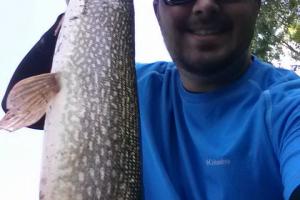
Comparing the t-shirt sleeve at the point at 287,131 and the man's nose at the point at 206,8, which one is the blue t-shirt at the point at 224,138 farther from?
the man's nose at the point at 206,8

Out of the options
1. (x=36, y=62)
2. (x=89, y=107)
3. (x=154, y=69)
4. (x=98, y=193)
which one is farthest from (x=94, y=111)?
(x=154, y=69)

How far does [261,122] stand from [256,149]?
0.38ft

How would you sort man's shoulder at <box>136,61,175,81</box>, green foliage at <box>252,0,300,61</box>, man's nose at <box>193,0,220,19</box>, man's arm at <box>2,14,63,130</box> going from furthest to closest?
green foliage at <box>252,0,300,61</box> → man's shoulder at <box>136,61,175,81</box> → man's arm at <box>2,14,63,130</box> → man's nose at <box>193,0,220,19</box>

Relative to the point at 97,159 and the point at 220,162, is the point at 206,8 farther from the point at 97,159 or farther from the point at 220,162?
the point at 97,159

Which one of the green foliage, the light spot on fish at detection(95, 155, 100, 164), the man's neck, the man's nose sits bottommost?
the green foliage

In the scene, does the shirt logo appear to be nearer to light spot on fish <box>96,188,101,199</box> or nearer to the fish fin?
light spot on fish <box>96,188,101,199</box>

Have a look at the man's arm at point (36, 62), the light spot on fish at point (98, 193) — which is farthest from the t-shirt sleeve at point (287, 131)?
the man's arm at point (36, 62)

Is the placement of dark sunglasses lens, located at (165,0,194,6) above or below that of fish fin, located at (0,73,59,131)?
above

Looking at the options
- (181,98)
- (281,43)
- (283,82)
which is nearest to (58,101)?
(181,98)

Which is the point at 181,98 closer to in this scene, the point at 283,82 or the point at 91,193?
the point at 283,82

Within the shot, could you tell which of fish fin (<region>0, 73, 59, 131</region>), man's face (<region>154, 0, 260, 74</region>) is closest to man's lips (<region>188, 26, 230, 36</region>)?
man's face (<region>154, 0, 260, 74</region>)

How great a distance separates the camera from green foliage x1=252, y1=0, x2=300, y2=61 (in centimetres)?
1206

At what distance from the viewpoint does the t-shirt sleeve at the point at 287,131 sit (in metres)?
2.08

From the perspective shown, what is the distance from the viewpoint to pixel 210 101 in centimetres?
277
